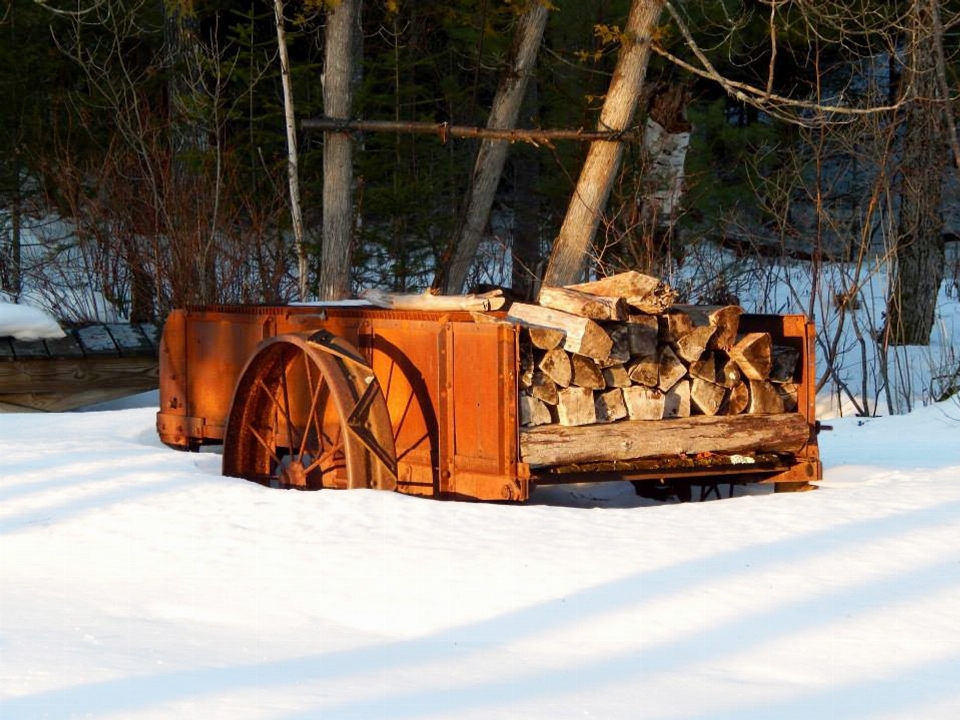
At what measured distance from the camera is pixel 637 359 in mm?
6551

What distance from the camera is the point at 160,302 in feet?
40.1

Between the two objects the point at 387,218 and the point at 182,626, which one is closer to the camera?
the point at 182,626

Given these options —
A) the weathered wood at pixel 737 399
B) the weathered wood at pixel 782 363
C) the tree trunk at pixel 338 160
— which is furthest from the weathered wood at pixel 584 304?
the tree trunk at pixel 338 160

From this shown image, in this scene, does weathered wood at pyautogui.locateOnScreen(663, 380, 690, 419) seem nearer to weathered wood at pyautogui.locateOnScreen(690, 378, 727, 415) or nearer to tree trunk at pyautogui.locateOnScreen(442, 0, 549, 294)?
weathered wood at pyautogui.locateOnScreen(690, 378, 727, 415)

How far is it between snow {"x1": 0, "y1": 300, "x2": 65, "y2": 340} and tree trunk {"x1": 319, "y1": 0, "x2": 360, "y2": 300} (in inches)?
104

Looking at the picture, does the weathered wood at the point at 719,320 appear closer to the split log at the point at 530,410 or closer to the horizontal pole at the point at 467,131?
the split log at the point at 530,410

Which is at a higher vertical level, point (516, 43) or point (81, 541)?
point (516, 43)

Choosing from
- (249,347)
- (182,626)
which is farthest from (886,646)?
(249,347)

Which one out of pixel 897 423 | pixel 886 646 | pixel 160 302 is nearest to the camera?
pixel 886 646

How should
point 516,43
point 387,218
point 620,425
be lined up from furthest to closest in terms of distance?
point 387,218 → point 516,43 → point 620,425

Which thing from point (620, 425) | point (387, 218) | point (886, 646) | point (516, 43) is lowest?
point (886, 646)

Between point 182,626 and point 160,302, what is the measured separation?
8.09 meters

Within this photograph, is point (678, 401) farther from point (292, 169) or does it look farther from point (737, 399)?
point (292, 169)

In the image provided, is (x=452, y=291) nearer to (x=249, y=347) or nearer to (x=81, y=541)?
(x=249, y=347)
